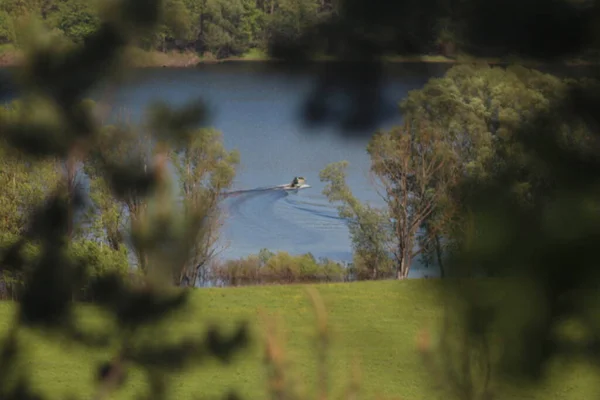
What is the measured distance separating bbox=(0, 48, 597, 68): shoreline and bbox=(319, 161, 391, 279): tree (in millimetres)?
11899

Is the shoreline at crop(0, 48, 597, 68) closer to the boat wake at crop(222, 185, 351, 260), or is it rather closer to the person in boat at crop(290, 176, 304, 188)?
the person in boat at crop(290, 176, 304, 188)

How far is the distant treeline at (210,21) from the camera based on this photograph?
26.2 inches

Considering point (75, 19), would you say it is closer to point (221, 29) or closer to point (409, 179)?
point (221, 29)

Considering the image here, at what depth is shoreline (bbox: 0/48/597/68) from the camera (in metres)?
0.58

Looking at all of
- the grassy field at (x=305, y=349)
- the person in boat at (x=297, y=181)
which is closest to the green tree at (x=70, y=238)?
the grassy field at (x=305, y=349)

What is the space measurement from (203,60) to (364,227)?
1309cm

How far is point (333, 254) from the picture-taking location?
46.5ft

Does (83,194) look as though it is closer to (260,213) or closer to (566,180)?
(566,180)

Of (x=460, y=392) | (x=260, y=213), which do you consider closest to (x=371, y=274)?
(x=260, y=213)

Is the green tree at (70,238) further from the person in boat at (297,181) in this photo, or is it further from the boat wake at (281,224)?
the boat wake at (281,224)

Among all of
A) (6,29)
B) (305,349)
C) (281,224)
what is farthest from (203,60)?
(281,224)

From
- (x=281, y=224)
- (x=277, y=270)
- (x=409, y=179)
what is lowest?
(x=281, y=224)

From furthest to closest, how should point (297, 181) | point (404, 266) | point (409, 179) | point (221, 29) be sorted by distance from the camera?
point (404, 266)
point (297, 181)
point (409, 179)
point (221, 29)

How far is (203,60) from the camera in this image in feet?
3.54
